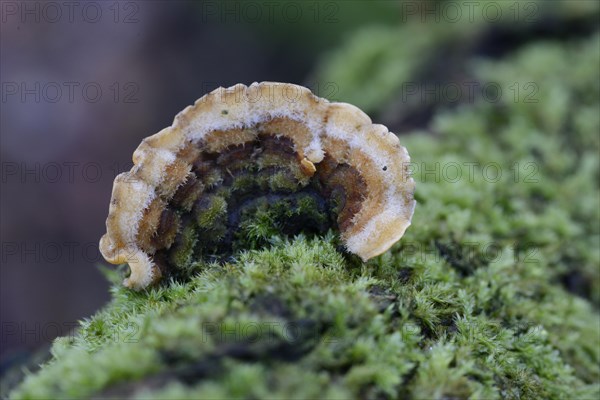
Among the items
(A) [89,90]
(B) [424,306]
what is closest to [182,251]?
(B) [424,306]

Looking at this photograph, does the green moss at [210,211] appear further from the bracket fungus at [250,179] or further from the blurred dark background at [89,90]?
the blurred dark background at [89,90]

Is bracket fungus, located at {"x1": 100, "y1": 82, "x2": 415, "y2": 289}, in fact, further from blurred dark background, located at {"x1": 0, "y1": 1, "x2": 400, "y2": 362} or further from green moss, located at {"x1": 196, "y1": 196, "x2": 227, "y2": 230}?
blurred dark background, located at {"x1": 0, "y1": 1, "x2": 400, "y2": 362}

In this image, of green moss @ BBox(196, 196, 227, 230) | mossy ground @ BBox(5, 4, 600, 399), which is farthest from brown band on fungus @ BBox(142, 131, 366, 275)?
mossy ground @ BBox(5, 4, 600, 399)

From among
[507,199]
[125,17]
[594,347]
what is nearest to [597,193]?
[507,199]

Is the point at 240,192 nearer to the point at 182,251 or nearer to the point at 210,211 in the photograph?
the point at 210,211

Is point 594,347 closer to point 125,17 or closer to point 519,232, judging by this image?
point 519,232
